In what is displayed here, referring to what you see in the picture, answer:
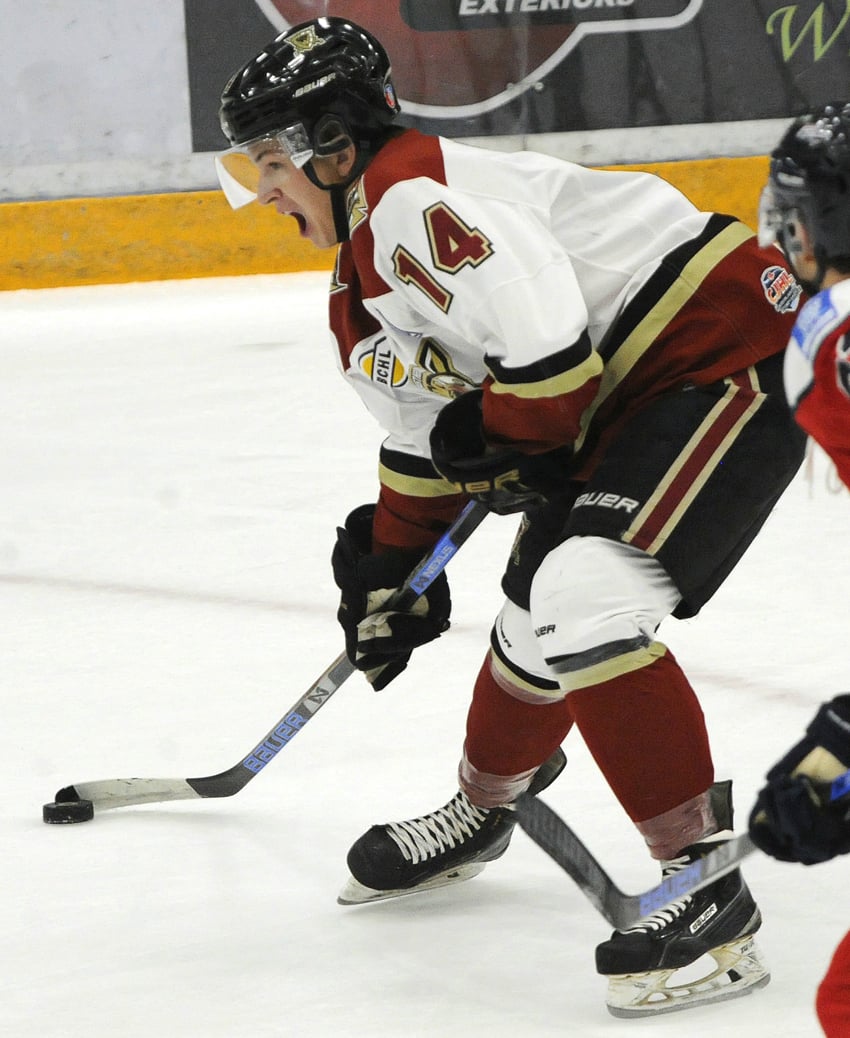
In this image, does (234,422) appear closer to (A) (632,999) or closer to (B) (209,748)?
(B) (209,748)

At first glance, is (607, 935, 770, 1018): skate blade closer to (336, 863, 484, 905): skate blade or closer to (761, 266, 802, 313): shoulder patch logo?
(336, 863, 484, 905): skate blade

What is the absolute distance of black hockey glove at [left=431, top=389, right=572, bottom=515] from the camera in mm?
1613

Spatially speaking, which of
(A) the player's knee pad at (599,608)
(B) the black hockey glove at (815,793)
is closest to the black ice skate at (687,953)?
(A) the player's knee pad at (599,608)

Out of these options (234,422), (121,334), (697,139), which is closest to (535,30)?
(697,139)

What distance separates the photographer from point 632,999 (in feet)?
5.03

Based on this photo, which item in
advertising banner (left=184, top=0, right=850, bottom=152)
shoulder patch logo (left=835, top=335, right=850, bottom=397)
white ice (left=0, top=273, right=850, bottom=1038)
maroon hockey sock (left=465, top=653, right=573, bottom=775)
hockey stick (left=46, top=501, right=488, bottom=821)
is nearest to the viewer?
shoulder patch logo (left=835, top=335, right=850, bottom=397)

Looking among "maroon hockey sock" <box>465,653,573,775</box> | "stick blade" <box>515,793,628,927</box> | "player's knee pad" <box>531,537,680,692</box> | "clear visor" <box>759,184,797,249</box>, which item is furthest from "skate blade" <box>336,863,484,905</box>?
"clear visor" <box>759,184,797,249</box>

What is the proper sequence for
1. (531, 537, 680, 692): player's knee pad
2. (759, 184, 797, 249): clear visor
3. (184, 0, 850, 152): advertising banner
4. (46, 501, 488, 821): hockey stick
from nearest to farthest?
(759, 184, 797, 249): clear visor
(531, 537, 680, 692): player's knee pad
(46, 501, 488, 821): hockey stick
(184, 0, 850, 152): advertising banner

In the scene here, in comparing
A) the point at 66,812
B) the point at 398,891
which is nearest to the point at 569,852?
the point at 398,891

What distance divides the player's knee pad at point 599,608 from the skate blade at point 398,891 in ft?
1.48

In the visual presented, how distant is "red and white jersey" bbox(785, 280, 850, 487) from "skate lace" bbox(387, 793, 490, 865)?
2.97 ft

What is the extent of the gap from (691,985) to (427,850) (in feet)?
1.36

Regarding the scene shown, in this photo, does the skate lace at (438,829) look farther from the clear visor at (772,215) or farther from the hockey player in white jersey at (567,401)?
the clear visor at (772,215)

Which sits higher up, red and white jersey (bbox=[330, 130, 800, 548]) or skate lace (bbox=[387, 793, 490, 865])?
red and white jersey (bbox=[330, 130, 800, 548])
